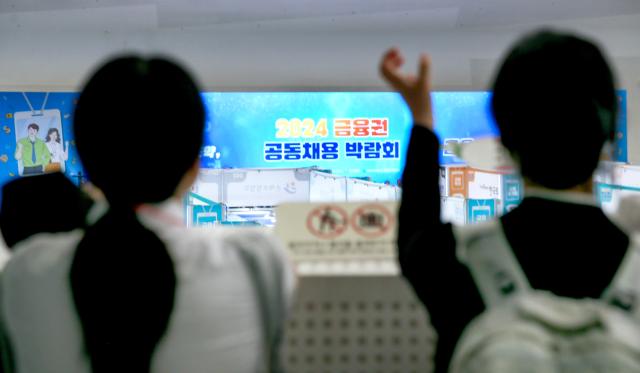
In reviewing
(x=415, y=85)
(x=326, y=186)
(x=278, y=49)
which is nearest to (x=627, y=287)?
(x=415, y=85)

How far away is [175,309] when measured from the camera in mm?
613

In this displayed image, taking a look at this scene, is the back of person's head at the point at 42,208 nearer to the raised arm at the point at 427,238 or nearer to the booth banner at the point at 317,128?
the raised arm at the point at 427,238

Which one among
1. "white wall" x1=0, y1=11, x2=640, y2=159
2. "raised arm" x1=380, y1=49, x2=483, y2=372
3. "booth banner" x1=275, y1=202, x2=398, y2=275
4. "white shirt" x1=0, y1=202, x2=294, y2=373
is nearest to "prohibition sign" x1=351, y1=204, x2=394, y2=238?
"booth banner" x1=275, y1=202, x2=398, y2=275

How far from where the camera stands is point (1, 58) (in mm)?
3527

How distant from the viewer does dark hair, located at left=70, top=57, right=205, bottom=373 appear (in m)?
0.61

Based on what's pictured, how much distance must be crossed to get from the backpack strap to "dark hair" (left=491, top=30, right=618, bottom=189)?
33cm

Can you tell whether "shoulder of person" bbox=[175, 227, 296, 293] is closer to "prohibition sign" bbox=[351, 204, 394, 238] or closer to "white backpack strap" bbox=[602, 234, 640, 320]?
"prohibition sign" bbox=[351, 204, 394, 238]

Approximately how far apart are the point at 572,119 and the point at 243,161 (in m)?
3.06

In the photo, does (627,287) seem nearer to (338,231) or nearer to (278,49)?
(338,231)

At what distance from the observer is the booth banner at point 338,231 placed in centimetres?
90

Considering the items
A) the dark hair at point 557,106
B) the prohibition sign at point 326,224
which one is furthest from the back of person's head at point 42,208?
the dark hair at point 557,106

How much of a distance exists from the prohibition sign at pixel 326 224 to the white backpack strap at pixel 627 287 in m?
0.41

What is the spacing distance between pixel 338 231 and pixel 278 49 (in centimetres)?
289

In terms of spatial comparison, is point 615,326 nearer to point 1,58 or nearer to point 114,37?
point 114,37
